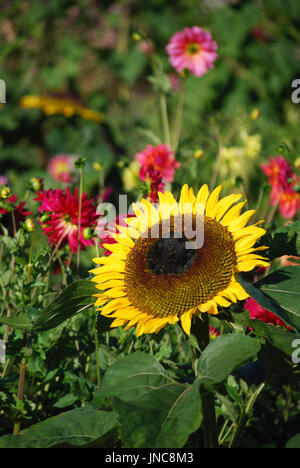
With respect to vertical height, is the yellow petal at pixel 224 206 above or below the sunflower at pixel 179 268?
above

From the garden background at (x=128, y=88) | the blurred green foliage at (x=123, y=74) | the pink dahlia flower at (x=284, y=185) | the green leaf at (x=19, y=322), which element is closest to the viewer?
the green leaf at (x=19, y=322)

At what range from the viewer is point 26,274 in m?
1.16

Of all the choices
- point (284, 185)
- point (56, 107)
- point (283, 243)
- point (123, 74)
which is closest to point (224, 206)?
point (283, 243)

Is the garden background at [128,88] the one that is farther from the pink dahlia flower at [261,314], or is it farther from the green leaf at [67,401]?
the green leaf at [67,401]

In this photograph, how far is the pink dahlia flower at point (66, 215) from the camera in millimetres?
1310

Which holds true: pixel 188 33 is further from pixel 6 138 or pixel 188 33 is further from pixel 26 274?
pixel 6 138

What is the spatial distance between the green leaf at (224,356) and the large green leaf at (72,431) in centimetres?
16

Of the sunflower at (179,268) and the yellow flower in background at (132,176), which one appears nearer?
the sunflower at (179,268)

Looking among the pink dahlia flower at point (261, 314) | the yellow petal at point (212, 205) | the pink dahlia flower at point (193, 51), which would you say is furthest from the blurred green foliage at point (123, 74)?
the yellow petal at point (212, 205)

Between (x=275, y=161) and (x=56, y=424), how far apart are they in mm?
1142

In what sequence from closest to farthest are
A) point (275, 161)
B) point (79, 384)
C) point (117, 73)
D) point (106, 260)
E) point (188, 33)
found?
point (106, 260) < point (79, 384) < point (275, 161) < point (188, 33) < point (117, 73)

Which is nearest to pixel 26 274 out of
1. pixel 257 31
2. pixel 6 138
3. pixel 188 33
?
pixel 188 33

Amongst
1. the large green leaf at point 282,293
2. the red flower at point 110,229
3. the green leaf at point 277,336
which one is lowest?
the green leaf at point 277,336

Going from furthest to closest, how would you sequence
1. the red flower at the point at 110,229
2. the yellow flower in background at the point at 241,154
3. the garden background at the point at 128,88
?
the garden background at the point at 128,88, the yellow flower in background at the point at 241,154, the red flower at the point at 110,229
